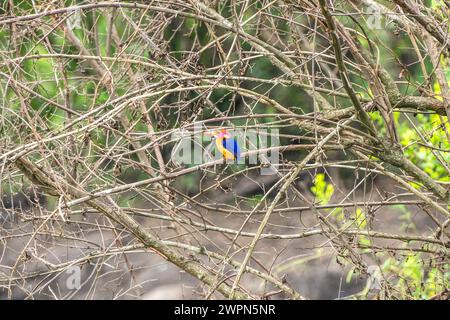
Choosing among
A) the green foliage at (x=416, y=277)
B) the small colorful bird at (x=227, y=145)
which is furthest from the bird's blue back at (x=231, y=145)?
the green foliage at (x=416, y=277)

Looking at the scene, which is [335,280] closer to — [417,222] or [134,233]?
[417,222]

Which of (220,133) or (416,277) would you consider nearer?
(220,133)

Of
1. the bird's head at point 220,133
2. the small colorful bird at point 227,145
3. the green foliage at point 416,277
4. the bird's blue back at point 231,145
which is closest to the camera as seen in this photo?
the bird's head at point 220,133

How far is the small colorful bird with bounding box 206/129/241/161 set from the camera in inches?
142

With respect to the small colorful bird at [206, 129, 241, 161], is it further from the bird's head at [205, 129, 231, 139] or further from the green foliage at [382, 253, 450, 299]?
the green foliage at [382, 253, 450, 299]

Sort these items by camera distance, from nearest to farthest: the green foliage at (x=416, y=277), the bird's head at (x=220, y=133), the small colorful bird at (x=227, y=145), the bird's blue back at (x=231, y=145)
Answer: the bird's head at (x=220, y=133) < the small colorful bird at (x=227, y=145) < the bird's blue back at (x=231, y=145) < the green foliage at (x=416, y=277)

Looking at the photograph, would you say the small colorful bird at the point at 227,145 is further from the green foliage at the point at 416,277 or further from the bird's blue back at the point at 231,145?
the green foliage at the point at 416,277

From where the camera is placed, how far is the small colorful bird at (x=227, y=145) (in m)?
3.61

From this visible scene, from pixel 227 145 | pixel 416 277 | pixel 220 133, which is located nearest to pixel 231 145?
pixel 227 145

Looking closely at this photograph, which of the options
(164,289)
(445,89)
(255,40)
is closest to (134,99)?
(255,40)

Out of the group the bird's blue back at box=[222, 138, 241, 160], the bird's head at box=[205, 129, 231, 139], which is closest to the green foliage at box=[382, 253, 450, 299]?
the bird's blue back at box=[222, 138, 241, 160]

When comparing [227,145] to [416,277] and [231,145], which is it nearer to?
[231,145]

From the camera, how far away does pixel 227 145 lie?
3.78 meters
